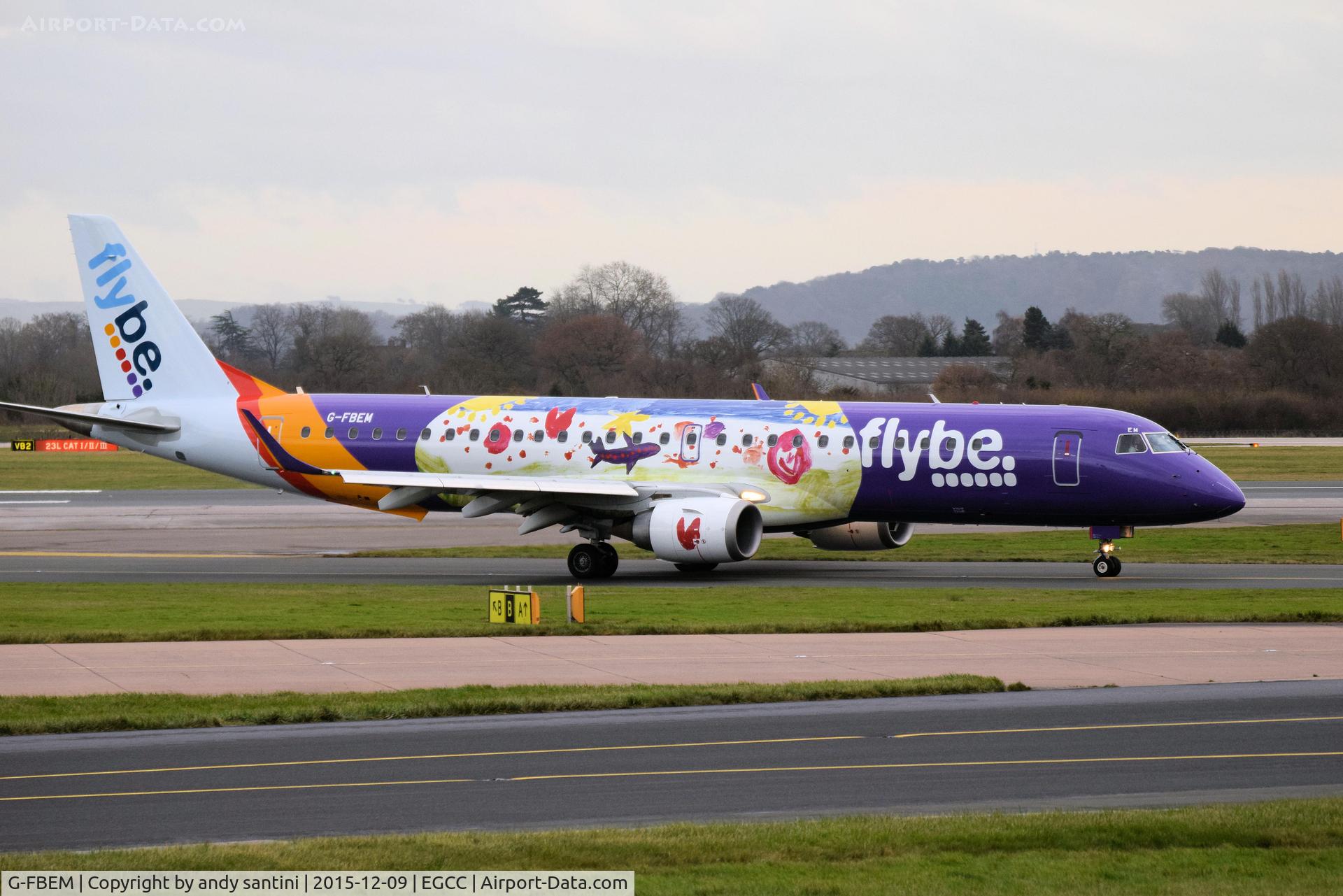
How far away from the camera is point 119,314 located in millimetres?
39594

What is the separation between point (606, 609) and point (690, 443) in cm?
794

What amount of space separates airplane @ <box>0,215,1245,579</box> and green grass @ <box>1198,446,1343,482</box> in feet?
96.8

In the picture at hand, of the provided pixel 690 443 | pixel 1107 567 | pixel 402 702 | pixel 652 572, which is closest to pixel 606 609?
pixel 690 443

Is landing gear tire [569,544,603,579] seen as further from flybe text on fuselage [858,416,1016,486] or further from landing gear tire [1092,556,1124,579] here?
landing gear tire [1092,556,1124,579]

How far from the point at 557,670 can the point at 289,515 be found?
3103cm

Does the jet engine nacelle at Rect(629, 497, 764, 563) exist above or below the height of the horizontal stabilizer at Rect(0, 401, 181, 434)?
below

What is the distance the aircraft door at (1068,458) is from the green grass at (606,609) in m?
2.41

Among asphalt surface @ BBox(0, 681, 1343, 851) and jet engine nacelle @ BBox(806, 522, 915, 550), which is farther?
jet engine nacelle @ BBox(806, 522, 915, 550)

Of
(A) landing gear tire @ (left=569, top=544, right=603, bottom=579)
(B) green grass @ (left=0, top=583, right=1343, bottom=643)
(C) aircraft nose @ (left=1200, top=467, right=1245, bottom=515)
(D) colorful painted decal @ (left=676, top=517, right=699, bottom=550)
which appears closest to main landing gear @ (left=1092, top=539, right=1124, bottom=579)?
(B) green grass @ (left=0, top=583, right=1343, bottom=643)

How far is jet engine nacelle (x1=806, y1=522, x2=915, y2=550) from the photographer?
35875 millimetres

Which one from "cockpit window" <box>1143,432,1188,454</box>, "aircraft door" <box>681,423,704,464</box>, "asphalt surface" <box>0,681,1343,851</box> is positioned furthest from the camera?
"aircraft door" <box>681,423,704,464</box>

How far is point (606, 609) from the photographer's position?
27.4 m

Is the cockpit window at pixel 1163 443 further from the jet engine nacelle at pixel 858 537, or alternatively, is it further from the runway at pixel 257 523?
the runway at pixel 257 523

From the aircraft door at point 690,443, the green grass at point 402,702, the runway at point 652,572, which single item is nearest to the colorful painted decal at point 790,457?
the aircraft door at point 690,443
